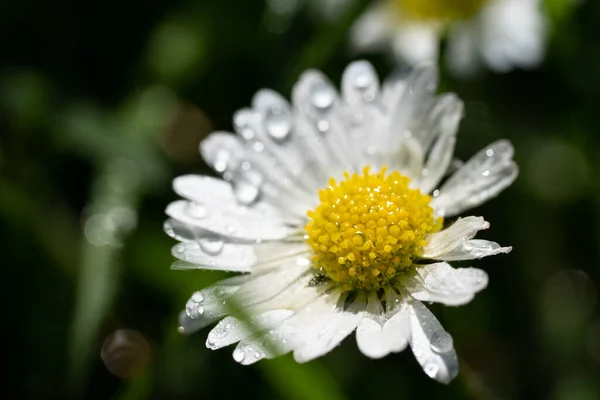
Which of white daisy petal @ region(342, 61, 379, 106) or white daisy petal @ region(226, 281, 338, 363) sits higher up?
white daisy petal @ region(342, 61, 379, 106)

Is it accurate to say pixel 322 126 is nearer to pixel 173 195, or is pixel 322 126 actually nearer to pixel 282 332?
pixel 282 332

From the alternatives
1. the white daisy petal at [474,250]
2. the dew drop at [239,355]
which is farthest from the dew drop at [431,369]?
the dew drop at [239,355]

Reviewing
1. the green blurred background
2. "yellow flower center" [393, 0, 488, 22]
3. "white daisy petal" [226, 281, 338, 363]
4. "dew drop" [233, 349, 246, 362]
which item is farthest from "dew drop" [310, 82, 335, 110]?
"yellow flower center" [393, 0, 488, 22]

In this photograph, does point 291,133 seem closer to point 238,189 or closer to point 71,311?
point 238,189

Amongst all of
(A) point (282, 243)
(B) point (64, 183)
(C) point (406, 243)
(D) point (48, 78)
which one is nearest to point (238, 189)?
(A) point (282, 243)

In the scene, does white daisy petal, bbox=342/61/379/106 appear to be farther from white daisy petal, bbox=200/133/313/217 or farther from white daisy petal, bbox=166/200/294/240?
white daisy petal, bbox=166/200/294/240

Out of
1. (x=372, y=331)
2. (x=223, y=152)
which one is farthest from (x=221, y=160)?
(x=372, y=331)

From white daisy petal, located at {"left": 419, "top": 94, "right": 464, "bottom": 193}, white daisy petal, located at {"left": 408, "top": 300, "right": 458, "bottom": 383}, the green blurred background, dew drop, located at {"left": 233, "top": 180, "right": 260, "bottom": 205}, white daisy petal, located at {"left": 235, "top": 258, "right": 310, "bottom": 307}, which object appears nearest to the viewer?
white daisy petal, located at {"left": 408, "top": 300, "right": 458, "bottom": 383}
